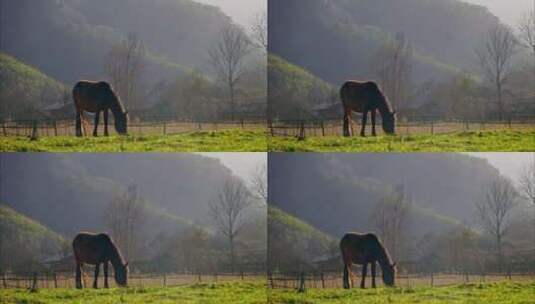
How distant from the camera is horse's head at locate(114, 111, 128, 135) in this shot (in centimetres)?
529

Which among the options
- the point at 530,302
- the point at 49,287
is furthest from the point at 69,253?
the point at 530,302

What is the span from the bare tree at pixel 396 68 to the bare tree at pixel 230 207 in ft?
3.72

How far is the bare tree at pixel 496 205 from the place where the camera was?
5137mm

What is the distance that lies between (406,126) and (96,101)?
79.2 inches

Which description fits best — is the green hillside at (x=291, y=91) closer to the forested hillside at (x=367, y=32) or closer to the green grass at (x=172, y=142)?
the forested hillside at (x=367, y=32)

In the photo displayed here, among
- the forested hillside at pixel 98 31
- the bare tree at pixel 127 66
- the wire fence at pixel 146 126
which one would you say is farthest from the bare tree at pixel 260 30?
the bare tree at pixel 127 66

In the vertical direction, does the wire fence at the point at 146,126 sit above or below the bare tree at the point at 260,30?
below

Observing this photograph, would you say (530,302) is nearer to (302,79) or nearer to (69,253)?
(302,79)

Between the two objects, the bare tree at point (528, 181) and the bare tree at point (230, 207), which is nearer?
the bare tree at point (528, 181)

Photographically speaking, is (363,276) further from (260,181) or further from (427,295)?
(260,181)

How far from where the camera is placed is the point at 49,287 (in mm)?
5207

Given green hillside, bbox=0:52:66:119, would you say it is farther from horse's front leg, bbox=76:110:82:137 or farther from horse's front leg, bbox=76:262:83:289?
horse's front leg, bbox=76:262:83:289

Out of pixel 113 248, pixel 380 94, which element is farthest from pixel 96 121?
pixel 380 94

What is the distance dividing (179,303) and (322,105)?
1.58 meters
